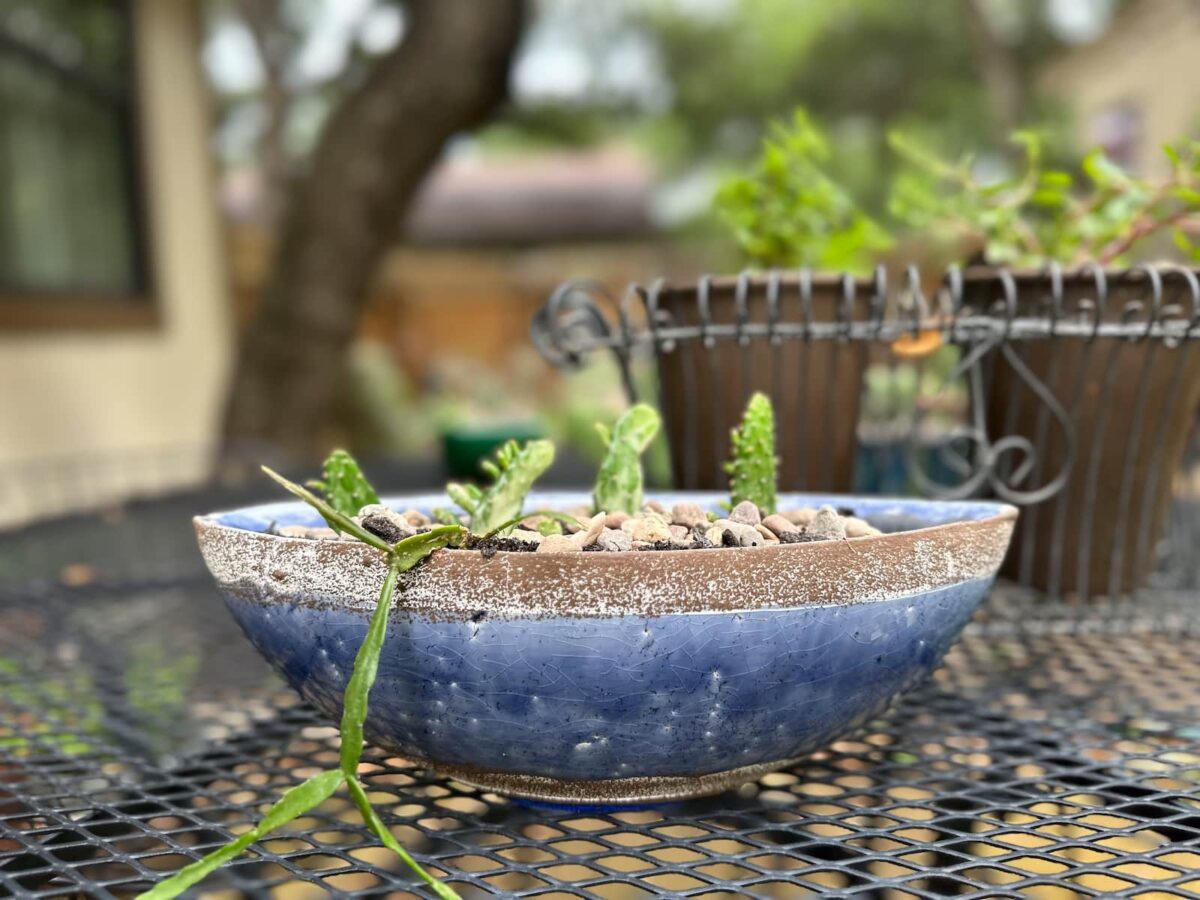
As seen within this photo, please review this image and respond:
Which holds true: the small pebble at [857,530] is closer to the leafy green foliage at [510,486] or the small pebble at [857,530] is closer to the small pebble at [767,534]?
the small pebble at [767,534]

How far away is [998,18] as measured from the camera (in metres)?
8.81

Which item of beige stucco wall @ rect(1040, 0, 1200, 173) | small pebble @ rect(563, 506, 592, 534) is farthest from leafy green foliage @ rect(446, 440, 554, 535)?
beige stucco wall @ rect(1040, 0, 1200, 173)

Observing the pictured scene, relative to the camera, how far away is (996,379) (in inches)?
41.1

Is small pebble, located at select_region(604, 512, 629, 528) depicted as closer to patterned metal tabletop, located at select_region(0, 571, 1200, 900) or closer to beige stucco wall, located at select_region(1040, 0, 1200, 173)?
patterned metal tabletop, located at select_region(0, 571, 1200, 900)

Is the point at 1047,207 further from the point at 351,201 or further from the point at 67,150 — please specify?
the point at 67,150

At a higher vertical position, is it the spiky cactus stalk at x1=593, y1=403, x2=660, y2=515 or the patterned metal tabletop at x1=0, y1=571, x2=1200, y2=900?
the spiky cactus stalk at x1=593, y1=403, x2=660, y2=515

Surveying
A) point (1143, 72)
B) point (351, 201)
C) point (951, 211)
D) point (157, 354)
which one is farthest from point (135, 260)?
point (1143, 72)

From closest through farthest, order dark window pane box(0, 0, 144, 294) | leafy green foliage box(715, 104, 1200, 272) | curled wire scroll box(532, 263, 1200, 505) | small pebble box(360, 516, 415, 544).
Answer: small pebble box(360, 516, 415, 544) → curled wire scroll box(532, 263, 1200, 505) → leafy green foliage box(715, 104, 1200, 272) → dark window pane box(0, 0, 144, 294)

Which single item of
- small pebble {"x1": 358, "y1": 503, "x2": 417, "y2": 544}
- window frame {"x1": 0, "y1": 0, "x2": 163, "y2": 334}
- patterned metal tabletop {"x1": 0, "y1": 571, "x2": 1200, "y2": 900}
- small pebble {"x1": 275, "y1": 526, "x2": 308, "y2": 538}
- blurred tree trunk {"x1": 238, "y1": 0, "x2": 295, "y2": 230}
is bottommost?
patterned metal tabletop {"x1": 0, "y1": 571, "x2": 1200, "y2": 900}

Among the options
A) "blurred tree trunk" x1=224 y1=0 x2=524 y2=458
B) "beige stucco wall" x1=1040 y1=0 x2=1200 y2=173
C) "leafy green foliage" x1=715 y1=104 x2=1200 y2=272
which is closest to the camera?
"leafy green foliage" x1=715 y1=104 x2=1200 y2=272

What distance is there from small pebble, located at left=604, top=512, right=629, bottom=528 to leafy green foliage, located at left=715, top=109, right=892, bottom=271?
23.4 inches

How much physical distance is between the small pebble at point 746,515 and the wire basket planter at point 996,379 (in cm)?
34

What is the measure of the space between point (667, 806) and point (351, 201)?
3469 millimetres

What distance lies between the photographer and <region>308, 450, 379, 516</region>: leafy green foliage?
2.19ft
